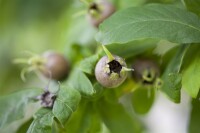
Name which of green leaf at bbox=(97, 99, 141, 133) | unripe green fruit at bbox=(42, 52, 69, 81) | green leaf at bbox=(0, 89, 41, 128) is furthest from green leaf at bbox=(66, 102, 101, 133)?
unripe green fruit at bbox=(42, 52, 69, 81)

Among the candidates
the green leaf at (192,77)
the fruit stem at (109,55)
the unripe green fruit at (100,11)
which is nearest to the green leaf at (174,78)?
the green leaf at (192,77)

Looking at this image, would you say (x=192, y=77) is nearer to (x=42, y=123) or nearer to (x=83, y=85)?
(x=83, y=85)

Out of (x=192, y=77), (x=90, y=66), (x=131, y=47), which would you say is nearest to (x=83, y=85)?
(x=90, y=66)

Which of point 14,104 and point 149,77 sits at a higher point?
point 14,104

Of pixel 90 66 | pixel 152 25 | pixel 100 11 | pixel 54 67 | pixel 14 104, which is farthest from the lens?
pixel 54 67

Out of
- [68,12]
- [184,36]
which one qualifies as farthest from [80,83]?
[68,12]

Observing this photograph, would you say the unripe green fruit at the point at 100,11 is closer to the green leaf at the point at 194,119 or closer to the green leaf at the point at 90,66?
the green leaf at the point at 90,66

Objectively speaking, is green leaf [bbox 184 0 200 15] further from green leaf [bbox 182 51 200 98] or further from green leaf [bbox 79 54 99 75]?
green leaf [bbox 79 54 99 75]
